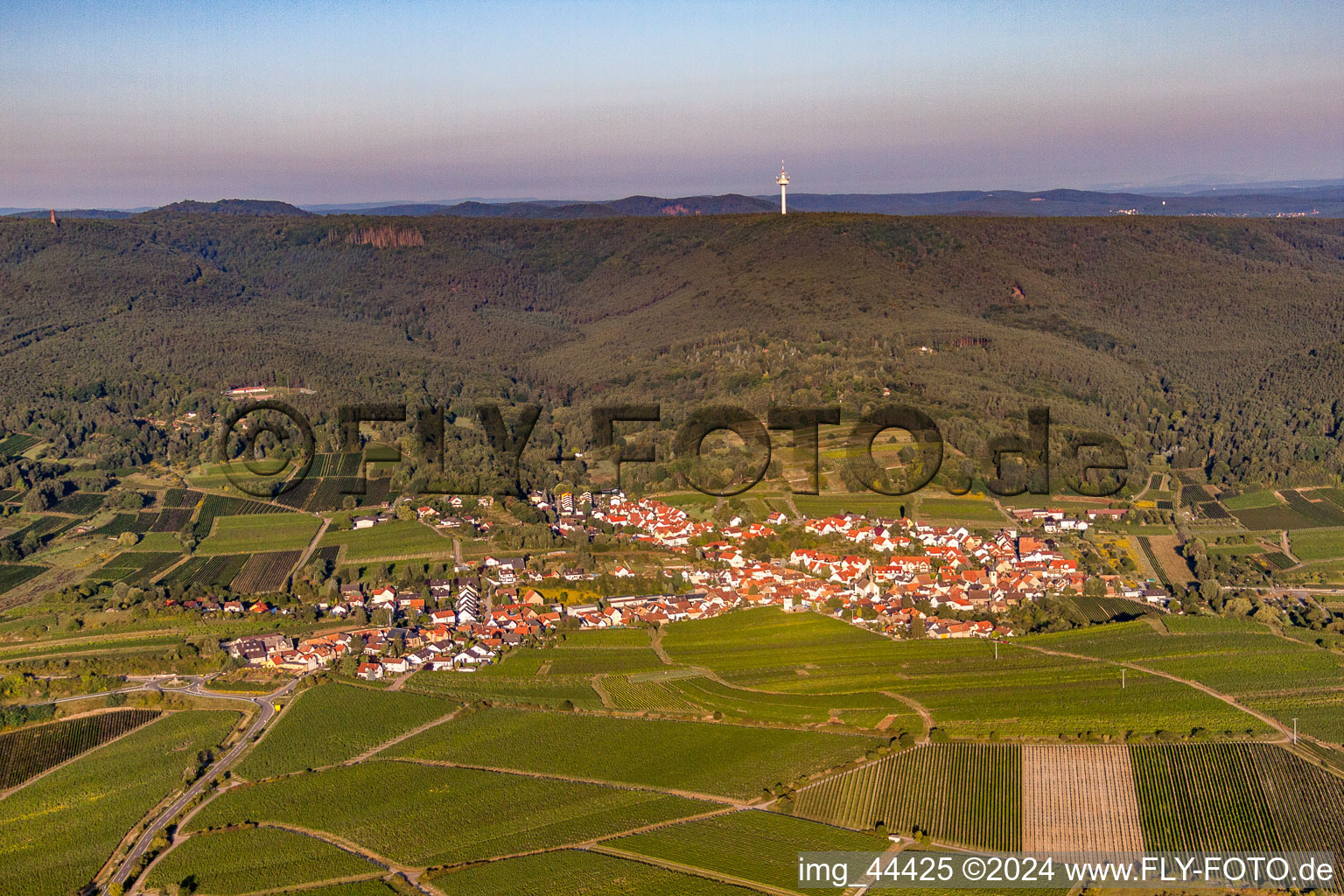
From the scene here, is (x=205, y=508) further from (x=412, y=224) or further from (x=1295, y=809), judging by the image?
(x=412, y=224)

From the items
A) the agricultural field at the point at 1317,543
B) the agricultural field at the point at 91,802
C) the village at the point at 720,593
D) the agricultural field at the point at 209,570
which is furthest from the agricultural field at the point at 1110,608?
the agricultural field at the point at 209,570

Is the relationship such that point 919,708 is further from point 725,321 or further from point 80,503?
point 725,321

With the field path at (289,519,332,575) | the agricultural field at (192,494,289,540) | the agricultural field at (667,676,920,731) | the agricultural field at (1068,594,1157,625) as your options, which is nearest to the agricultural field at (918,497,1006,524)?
the agricultural field at (1068,594,1157,625)

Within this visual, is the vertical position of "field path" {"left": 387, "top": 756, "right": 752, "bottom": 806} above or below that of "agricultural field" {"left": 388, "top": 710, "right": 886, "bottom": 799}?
below

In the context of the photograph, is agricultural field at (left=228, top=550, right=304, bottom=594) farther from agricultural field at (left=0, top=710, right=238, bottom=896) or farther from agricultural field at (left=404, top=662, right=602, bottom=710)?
agricultural field at (left=404, top=662, right=602, bottom=710)

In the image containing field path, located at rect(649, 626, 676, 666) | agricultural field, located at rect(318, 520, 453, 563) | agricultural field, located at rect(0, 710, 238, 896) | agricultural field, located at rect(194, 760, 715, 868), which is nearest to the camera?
agricultural field, located at rect(0, 710, 238, 896)

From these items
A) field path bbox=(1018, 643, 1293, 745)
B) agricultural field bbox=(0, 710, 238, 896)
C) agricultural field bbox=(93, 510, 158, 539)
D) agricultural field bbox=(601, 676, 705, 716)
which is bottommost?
agricultural field bbox=(0, 710, 238, 896)
